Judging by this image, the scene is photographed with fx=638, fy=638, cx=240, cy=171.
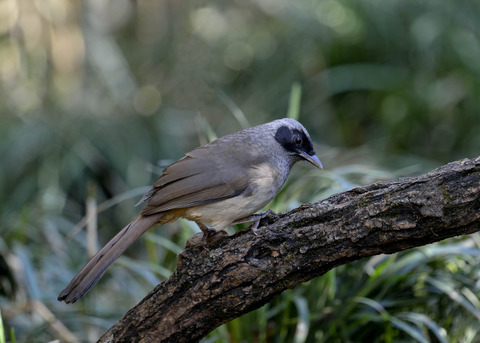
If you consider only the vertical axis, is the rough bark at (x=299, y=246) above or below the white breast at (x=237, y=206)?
below

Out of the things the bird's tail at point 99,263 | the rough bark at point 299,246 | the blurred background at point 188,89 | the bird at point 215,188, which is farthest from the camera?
the blurred background at point 188,89

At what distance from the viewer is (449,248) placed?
3613 millimetres

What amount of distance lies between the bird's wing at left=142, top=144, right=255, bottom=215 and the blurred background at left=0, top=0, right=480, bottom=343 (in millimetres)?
1794

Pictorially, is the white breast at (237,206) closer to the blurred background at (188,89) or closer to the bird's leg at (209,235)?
the bird's leg at (209,235)

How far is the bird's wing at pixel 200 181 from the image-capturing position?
2982 mm

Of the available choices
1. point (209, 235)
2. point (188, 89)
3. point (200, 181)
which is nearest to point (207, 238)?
→ point (209, 235)

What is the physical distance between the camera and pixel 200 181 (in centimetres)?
309

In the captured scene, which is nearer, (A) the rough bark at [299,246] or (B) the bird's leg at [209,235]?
(A) the rough bark at [299,246]

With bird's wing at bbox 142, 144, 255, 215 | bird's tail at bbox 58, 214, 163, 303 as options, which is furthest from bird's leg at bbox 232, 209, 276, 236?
bird's tail at bbox 58, 214, 163, 303

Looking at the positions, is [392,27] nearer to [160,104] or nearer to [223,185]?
[160,104]

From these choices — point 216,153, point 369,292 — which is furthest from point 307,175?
point 216,153

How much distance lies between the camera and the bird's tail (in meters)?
2.68

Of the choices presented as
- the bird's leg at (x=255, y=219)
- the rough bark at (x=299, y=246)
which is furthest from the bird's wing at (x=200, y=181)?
the rough bark at (x=299, y=246)

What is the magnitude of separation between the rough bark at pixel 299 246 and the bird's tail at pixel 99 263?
0.75ft
